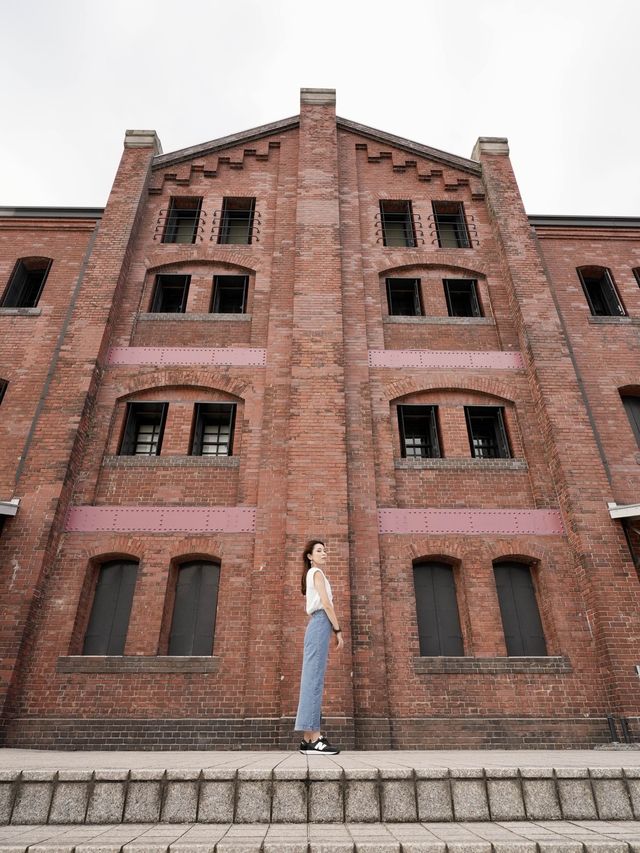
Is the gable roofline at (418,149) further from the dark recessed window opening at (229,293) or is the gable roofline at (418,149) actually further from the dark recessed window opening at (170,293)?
the dark recessed window opening at (170,293)

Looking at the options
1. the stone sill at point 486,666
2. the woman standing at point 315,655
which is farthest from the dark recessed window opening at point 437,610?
the woman standing at point 315,655

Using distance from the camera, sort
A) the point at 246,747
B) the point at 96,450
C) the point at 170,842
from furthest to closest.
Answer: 1. the point at 96,450
2. the point at 246,747
3. the point at 170,842

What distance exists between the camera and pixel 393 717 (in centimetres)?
760

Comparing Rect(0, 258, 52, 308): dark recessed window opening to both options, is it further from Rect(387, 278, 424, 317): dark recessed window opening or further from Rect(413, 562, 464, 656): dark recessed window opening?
Rect(413, 562, 464, 656): dark recessed window opening

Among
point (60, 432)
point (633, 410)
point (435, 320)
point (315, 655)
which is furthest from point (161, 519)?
point (633, 410)

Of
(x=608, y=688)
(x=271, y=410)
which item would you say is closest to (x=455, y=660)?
(x=608, y=688)

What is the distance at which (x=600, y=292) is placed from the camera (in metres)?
12.9

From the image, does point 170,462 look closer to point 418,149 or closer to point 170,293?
point 170,293

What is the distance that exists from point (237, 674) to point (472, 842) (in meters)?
5.57

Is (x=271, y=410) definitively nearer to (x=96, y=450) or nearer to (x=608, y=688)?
(x=96, y=450)

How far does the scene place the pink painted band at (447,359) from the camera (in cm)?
1077

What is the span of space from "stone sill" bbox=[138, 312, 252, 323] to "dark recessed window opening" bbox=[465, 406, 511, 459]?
5.28m

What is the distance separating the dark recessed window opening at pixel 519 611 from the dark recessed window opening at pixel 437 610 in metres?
0.80

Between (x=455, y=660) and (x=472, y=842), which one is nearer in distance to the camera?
(x=472, y=842)
